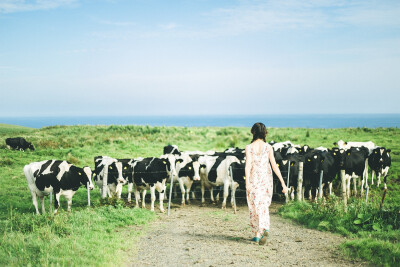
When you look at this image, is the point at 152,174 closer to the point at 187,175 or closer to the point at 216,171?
the point at 187,175

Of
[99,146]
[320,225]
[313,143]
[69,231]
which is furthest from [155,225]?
[313,143]

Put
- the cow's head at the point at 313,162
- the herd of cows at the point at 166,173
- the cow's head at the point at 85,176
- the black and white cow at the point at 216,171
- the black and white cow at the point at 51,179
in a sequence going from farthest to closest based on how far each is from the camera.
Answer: the cow's head at the point at 313,162
the black and white cow at the point at 216,171
the cow's head at the point at 85,176
the herd of cows at the point at 166,173
the black and white cow at the point at 51,179

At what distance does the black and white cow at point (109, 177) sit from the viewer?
14.1m

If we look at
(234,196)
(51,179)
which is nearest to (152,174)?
(234,196)

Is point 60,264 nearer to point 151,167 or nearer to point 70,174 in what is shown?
point 70,174

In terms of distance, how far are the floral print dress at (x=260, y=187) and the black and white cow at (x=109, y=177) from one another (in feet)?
23.2

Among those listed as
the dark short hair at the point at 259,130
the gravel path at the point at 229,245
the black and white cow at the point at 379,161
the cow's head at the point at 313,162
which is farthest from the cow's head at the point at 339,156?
the dark short hair at the point at 259,130

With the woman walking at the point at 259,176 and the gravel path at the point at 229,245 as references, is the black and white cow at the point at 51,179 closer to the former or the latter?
the gravel path at the point at 229,245

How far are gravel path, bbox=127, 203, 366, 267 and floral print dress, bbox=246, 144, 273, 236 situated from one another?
783 mm

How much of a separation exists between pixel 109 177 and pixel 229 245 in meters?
7.30

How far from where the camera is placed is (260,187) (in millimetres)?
8172

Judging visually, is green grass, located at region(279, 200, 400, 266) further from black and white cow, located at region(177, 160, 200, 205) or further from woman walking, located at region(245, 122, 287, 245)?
black and white cow, located at region(177, 160, 200, 205)

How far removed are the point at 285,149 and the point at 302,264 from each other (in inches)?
513

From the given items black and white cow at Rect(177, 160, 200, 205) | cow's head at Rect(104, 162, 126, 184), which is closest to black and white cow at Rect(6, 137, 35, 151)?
cow's head at Rect(104, 162, 126, 184)
